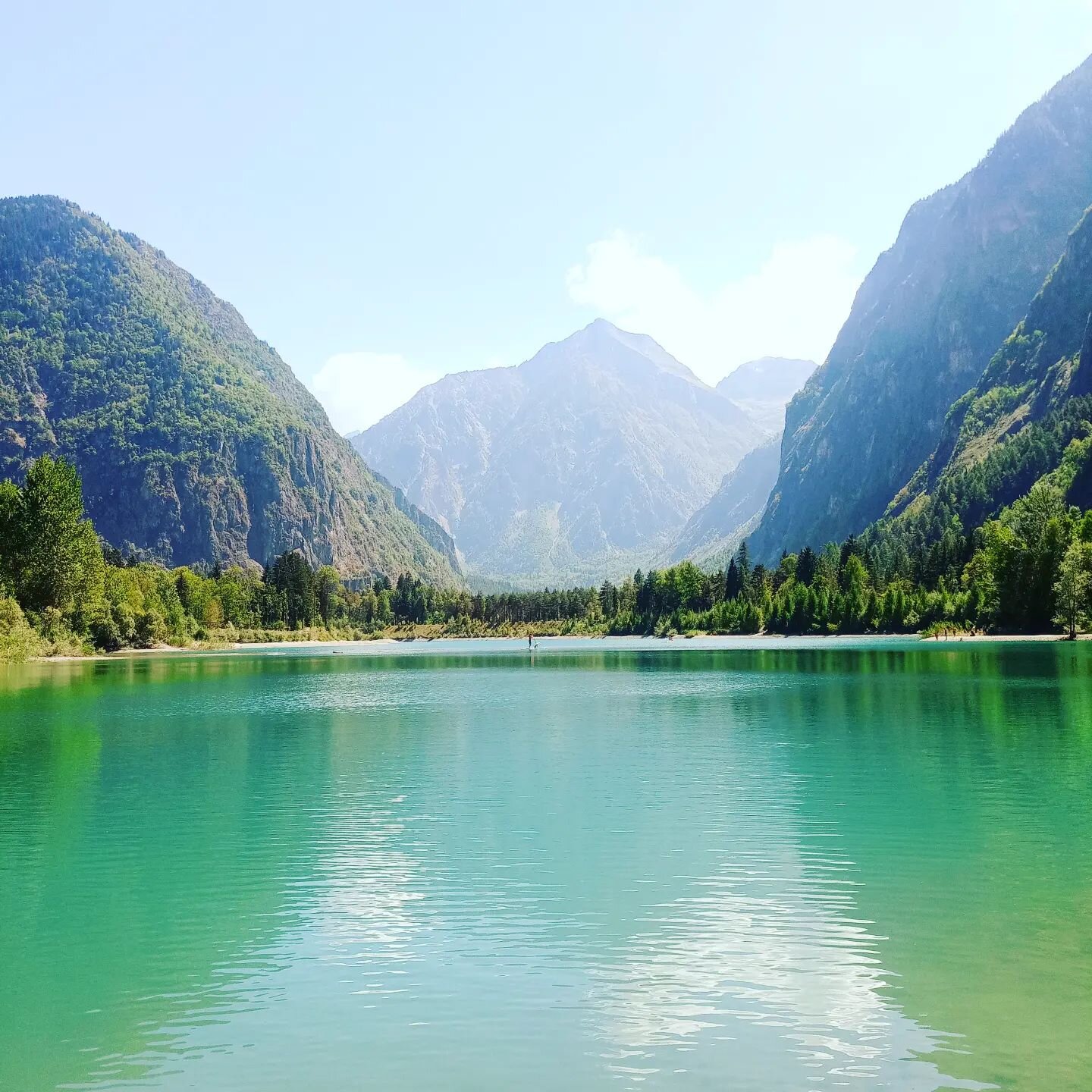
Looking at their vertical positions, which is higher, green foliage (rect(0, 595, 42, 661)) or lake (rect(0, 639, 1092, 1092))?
green foliage (rect(0, 595, 42, 661))

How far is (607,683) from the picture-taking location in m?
87.8

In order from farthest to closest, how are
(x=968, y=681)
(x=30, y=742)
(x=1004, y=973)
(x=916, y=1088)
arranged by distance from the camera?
(x=968, y=681)
(x=30, y=742)
(x=1004, y=973)
(x=916, y=1088)

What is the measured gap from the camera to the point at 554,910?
20.1 m

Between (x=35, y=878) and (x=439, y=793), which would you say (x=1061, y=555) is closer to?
(x=439, y=793)

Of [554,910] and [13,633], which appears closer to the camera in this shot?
[554,910]

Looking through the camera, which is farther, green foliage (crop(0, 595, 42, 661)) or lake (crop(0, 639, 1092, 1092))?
green foliage (crop(0, 595, 42, 661))

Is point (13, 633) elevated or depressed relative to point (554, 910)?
elevated

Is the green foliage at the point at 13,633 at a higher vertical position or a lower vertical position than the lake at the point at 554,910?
higher

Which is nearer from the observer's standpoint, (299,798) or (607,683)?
(299,798)

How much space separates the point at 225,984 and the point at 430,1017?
12.3ft

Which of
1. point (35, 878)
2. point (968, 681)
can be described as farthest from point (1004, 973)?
point (968, 681)

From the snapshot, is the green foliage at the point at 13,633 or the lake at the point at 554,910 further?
the green foliage at the point at 13,633

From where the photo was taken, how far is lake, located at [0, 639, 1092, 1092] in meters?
13.4

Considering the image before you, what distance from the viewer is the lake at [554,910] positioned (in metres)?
13.4
